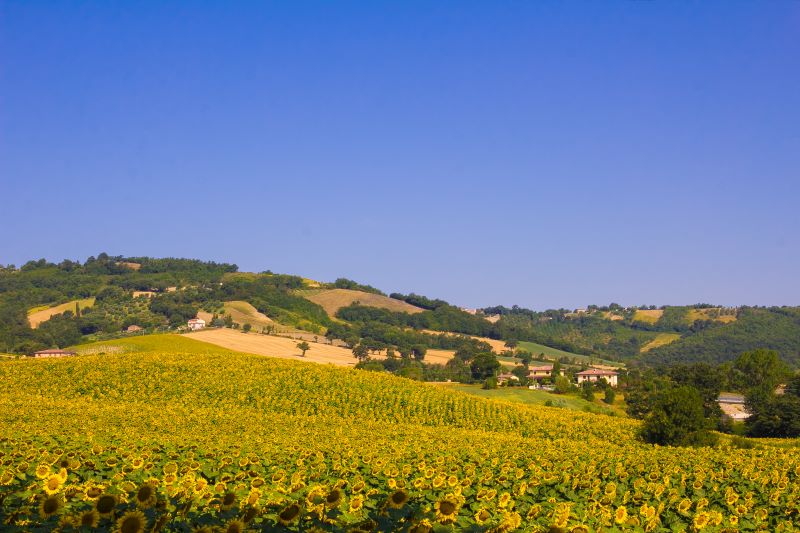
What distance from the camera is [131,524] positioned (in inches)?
228

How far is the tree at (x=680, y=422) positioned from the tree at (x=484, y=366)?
6683cm

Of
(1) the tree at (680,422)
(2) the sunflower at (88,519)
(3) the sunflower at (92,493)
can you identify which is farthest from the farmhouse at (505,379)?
(2) the sunflower at (88,519)

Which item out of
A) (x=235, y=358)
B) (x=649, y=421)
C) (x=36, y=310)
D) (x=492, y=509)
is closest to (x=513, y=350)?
(x=36, y=310)

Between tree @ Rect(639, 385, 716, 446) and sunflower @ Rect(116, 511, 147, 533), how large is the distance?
3619 cm

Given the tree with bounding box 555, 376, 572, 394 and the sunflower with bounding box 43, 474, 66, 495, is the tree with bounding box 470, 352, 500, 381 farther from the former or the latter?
the sunflower with bounding box 43, 474, 66, 495

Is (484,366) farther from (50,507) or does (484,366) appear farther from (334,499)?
(50,507)

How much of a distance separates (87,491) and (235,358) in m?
51.4

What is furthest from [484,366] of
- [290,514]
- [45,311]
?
[45,311]

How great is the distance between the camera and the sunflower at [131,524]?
18.9 ft

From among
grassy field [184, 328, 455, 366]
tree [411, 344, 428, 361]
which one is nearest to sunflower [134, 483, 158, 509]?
grassy field [184, 328, 455, 366]

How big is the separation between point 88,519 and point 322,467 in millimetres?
9865

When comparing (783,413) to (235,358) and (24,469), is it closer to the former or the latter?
(235,358)

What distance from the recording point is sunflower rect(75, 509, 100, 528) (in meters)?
6.04

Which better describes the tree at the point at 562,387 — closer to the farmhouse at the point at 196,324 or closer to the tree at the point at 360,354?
the tree at the point at 360,354
